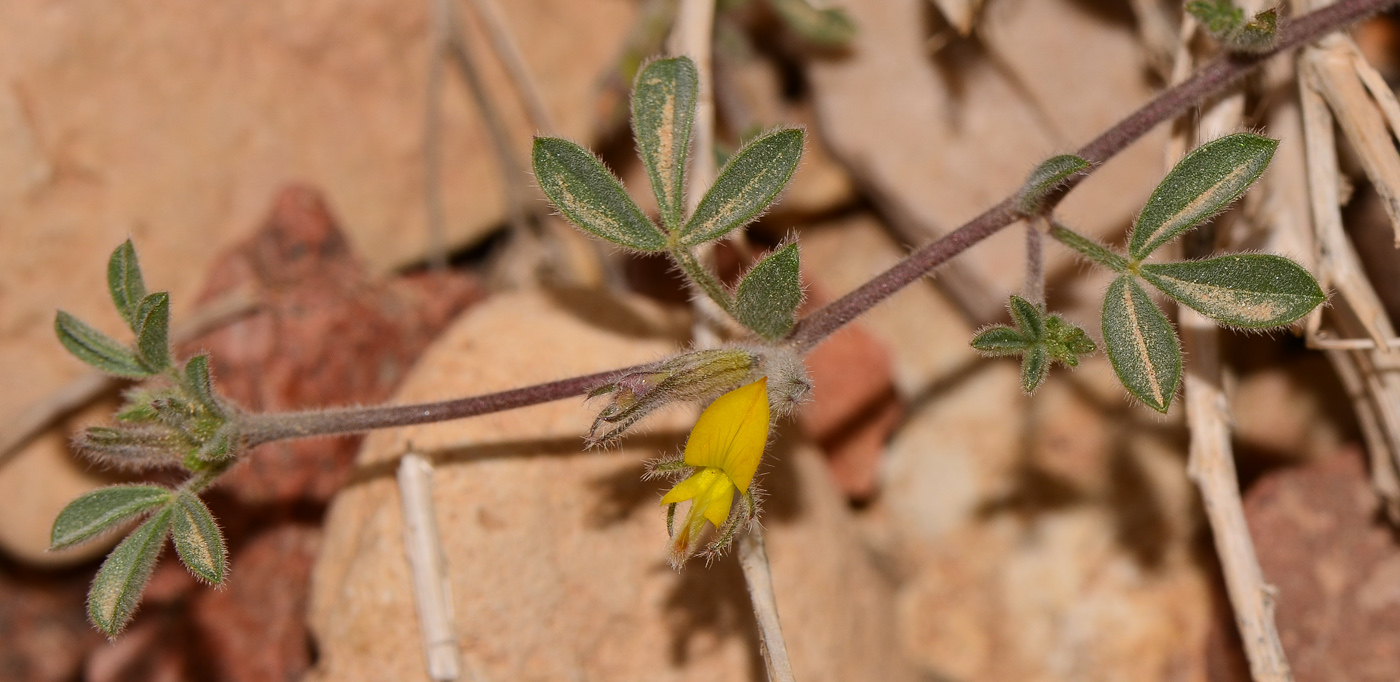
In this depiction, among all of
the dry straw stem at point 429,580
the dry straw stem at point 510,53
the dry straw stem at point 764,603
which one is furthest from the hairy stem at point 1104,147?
the dry straw stem at point 510,53

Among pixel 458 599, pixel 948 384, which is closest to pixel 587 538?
pixel 458 599

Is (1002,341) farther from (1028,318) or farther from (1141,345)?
(1141,345)

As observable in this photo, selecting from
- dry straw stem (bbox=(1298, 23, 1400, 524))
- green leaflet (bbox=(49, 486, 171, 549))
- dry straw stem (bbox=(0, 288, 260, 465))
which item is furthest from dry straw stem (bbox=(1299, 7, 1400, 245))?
dry straw stem (bbox=(0, 288, 260, 465))

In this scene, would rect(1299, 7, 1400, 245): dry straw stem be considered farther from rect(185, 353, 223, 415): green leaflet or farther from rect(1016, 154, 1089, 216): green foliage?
rect(185, 353, 223, 415): green leaflet

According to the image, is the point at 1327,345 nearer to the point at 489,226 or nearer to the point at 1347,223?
the point at 1347,223

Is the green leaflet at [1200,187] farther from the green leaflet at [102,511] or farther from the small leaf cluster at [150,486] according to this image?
the green leaflet at [102,511]

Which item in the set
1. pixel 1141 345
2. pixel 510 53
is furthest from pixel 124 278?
pixel 1141 345
